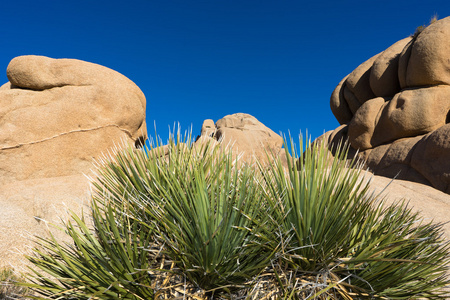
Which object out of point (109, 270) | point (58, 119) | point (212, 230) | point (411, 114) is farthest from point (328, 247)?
point (411, 114)

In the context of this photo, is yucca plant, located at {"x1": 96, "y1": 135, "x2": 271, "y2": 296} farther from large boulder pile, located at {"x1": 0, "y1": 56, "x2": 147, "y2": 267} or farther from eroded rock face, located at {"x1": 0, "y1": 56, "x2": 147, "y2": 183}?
eroded rock face, located at {"x1": 0, "y1": 56, "x2": 147, "y2": 183}

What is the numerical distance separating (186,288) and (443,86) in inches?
594

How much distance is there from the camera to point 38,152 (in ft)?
29.5

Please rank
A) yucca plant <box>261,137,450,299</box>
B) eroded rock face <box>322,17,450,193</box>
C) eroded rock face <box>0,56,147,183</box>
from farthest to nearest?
eroded rock face <box>322,17,450,193</box> < eroded rock face <box>0,56,147,183</box> < yucca plant <box>261,137,450,299</box>

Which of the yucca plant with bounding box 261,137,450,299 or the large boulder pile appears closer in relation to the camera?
the yucca plant with bounding box 261,137,450,299

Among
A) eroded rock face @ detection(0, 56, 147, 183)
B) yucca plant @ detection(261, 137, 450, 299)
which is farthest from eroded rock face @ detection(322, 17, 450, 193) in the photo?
yucca plant @ detection(261, 137, 450, 299)

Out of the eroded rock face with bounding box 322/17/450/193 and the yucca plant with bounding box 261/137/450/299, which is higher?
the eroded rock face with bounding box 322/17/450/193

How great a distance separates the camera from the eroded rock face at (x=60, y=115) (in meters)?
8.89

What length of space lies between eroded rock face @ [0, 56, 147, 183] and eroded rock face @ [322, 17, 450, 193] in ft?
30.3

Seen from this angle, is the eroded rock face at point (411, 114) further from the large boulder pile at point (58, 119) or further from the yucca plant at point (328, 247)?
the yucca plant at point (328, 247)

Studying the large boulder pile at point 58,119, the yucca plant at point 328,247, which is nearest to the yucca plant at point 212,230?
Result: the yucca plant at point 328,247

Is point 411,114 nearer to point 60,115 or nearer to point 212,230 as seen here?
point 60,115

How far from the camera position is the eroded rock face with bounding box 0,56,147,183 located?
8891mm

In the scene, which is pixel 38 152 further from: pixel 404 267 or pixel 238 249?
pixel 404 267
